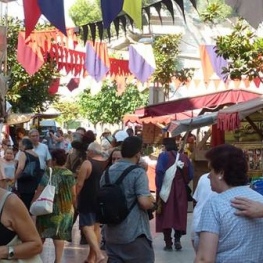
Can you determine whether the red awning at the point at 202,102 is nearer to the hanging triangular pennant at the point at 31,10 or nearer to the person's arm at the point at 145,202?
the hanging triangular pennant at the point at 31,10

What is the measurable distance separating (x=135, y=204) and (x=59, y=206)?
2.90 m

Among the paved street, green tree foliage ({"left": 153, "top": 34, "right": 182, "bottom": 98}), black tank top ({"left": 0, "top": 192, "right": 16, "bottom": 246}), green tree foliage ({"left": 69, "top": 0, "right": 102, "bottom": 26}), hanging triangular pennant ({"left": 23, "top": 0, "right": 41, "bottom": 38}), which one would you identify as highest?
green tree foliage ({"left": 69, "top": 0, "right": 102, "bottom": 26})

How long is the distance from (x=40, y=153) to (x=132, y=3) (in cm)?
594

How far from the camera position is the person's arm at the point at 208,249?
3.87 m

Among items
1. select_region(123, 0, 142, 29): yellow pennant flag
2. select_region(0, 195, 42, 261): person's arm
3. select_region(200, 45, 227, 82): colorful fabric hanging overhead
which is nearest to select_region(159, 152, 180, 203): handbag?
select_region(123, 0, 142, 29): yellow pennant flag

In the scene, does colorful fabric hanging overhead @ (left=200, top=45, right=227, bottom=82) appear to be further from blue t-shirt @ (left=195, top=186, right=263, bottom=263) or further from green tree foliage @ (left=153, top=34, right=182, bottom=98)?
blue t-shirt @ (left=195, top=186, right=263, bottom=263)

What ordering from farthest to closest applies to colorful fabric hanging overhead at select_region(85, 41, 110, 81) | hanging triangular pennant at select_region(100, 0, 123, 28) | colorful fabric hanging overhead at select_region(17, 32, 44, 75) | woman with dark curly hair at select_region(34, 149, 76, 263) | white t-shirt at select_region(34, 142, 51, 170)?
colorful fabric hanging overhead at select_region(85, 41, 110, 81)
colorful fabric hanging overhead at select_region(17, 32, 44, 75)
white t-shirt at select_region(34, 142, 51, 170)
woman with dark curly hair at select_region(34, 149, 76, 263)
hanging triangular pennant at select_region(100, 0, 123, 28)

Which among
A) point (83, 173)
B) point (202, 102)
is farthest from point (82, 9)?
point (83, 173)

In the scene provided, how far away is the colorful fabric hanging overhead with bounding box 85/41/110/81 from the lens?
2456cm

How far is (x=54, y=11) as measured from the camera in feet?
27.2

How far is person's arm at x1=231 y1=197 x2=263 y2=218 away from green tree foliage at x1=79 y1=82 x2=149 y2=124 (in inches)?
1670

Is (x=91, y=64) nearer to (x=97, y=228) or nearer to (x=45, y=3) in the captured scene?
(x=97, y=228)

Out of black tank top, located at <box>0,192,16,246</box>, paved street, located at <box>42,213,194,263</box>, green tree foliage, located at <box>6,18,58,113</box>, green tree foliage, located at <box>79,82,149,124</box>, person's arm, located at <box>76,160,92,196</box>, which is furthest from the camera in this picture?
green tree foliage, located at <box>79,82,149,124</box>

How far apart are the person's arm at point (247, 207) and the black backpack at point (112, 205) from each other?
2.36 meters
